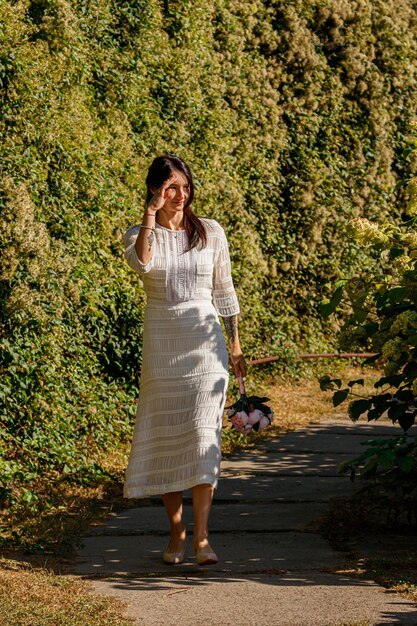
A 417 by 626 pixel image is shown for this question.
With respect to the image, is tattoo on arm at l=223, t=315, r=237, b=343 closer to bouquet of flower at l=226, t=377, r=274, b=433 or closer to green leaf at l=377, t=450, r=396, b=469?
bouquet of flower at l=226, t=377, r=274, b=433

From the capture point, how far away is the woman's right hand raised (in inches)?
180

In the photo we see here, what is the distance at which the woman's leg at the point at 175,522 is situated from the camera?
454 cm

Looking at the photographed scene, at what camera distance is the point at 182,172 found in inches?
185

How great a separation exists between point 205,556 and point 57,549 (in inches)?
30.2

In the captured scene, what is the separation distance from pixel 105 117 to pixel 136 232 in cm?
261

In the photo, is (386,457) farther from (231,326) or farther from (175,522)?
(231,326)

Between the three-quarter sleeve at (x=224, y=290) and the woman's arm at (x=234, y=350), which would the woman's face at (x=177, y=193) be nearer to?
the three-quarter sleeve at (x=224, y=290)

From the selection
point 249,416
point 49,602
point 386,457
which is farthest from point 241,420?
point 49,602

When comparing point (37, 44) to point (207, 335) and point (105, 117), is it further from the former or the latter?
point (207, 335)

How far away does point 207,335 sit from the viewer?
466 cm

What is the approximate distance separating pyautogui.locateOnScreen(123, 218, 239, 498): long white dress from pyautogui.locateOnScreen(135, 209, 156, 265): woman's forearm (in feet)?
0.12

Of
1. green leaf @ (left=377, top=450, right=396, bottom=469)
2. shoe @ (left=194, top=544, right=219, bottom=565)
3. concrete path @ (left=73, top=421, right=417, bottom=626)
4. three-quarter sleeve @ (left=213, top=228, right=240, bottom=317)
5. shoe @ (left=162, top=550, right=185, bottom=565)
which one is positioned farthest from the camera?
three-quarter sleeve @ (left=213, top=228, right=240, bottom=317)

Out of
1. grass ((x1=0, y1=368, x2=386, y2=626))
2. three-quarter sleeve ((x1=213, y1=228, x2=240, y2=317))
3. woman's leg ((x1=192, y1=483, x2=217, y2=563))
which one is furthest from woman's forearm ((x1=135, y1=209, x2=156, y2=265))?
grass ((x1=0, y1=368, x2=386, y2=626))

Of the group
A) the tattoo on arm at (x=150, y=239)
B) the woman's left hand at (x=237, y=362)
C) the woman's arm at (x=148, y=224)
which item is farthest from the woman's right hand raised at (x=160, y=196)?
the woman's left hand at (x=237, y=362)
